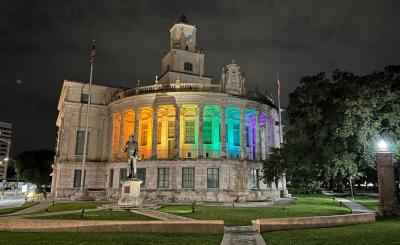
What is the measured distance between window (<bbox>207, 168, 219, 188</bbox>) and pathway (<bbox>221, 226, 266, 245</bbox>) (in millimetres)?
23627

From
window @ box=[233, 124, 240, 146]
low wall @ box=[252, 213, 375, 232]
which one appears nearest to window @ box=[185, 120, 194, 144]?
window @ box=[233, 124, 240, 146]

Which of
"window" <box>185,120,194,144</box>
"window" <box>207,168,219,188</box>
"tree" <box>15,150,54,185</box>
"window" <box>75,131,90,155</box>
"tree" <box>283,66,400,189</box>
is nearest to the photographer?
"tree" <box>283,66,400,189</box>

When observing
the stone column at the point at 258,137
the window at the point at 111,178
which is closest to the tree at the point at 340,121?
the stone column at the point at 258,137

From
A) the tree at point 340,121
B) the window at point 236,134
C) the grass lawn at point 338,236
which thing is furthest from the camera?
the window at point 236,134

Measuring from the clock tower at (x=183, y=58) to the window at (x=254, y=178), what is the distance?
18748 millimetres

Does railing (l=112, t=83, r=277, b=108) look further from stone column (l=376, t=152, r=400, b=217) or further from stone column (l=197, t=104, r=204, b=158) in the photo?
stone column (l=376, t=152, r=400, b=217)

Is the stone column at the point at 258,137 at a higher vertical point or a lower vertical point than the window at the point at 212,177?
higher

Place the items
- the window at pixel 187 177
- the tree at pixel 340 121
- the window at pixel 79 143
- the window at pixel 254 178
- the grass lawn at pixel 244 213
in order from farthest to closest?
the window at pixel 79 143 → the window at pixel 254 178 → the window at pixel 187 177 → the tree at pixel 340 121 → the grass lawn at pixel 244 213

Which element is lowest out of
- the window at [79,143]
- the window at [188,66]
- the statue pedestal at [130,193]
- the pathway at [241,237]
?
the pathway at [241,237]

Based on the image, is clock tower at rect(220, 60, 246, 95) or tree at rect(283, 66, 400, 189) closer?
tree at rect(283, 66, 400, 189)

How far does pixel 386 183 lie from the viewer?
72.4 feet

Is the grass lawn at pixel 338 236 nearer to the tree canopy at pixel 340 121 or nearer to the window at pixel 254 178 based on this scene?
the tree canopy at pixel 340 121

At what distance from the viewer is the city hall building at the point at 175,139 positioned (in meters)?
41.0

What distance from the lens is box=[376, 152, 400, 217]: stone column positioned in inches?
865
